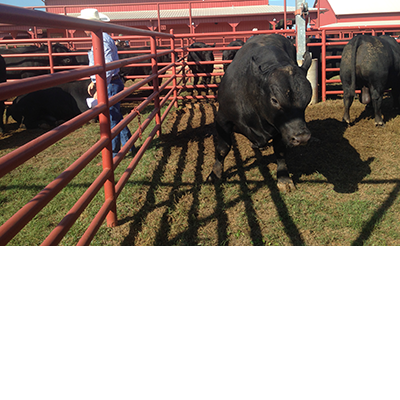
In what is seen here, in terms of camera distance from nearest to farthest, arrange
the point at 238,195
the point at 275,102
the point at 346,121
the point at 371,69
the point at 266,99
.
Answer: the point at 275,102, the point at 266,99, the point at 238,195, the point at 371,69, the point at 346,121

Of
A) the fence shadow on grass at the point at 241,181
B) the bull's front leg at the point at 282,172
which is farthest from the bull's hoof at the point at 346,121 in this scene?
the bull's front leg at the point at 282,172

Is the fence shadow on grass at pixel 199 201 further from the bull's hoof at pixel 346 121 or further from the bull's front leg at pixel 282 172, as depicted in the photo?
the bull's hoof at pixel 346 121

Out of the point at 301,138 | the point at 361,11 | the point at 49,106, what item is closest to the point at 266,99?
the point at 301,138

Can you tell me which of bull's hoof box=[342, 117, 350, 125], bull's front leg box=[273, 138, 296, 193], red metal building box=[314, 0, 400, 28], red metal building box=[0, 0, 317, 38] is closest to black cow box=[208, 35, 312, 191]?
bull's front leg box=[273, 138, 296, 193]

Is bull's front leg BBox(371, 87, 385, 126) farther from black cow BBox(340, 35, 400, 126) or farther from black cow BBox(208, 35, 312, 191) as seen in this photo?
black cow BBox(208, 35, 312, 191)

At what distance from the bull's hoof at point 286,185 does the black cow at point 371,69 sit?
3.45 meters

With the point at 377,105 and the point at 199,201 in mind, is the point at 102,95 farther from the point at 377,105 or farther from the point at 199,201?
the point at 377,105

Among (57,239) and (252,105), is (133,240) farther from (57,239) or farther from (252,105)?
(252,105)

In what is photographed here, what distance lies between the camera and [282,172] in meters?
4.46

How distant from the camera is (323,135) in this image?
641cm

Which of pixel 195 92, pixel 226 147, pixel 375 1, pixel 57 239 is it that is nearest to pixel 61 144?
pixel 226 147

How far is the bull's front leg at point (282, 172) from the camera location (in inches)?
173

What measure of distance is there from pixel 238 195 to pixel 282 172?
614 mm

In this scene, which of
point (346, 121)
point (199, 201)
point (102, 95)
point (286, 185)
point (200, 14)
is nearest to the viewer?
point (102, 95)
